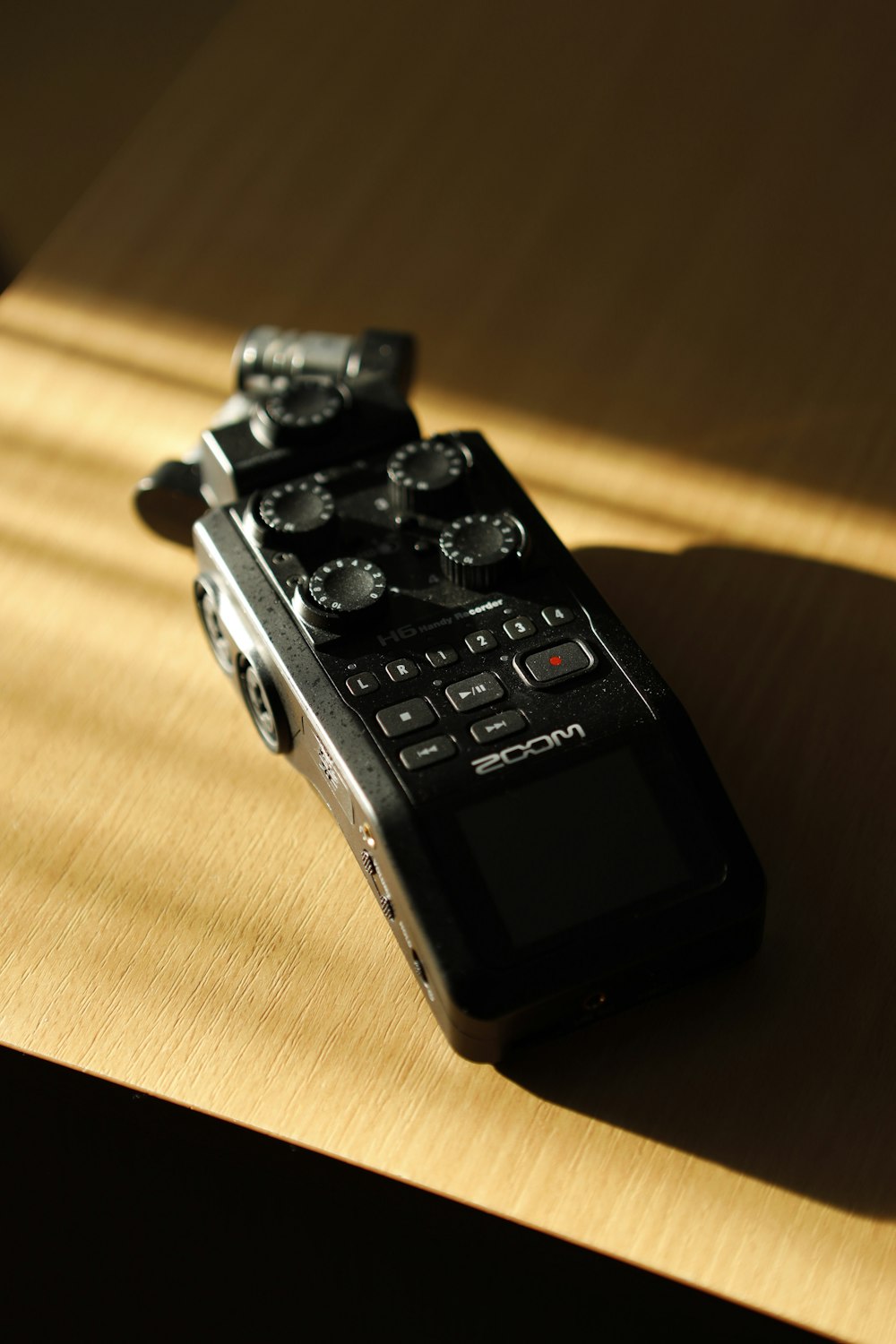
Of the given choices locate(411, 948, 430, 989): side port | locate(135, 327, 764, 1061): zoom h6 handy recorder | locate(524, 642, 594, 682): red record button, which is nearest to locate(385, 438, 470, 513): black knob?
locate(135, 327, 764, 1061): zoom h6 handy recorder

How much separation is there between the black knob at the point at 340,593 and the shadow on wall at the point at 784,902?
21 cm

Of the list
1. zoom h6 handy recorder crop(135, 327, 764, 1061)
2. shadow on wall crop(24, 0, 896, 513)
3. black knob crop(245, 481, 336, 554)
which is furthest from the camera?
shadow on wall crop(24, 0, 896, 513)

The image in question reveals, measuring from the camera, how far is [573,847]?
0.67m

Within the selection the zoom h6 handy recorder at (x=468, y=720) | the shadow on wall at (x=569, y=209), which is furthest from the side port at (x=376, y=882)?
the shadow on wall at (x=569, y=209)

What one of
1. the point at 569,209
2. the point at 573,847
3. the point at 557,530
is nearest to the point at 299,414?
the point at 557,530

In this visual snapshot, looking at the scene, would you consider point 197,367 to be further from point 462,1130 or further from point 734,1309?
point 734,1309

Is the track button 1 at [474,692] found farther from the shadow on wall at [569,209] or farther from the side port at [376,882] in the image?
the shadow on wall at [569,209]

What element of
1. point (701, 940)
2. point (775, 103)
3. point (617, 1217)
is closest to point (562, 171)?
point (775, 103)

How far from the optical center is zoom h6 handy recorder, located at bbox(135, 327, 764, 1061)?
650 mm

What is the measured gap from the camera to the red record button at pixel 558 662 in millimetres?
708

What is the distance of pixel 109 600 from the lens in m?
0.93

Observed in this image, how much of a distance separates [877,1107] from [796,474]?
45cm

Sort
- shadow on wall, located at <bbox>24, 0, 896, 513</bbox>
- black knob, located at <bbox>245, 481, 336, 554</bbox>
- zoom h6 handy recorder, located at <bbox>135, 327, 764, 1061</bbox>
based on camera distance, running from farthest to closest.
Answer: shadow on wall, located at <bbox>24, 0, 896, 513</bbox> → black knob, located at <bbox>245, 481, 336, 554</bbox> → zoom h6 handy recorder, located at <bbox>135, 327, 764, 1061</bbox>

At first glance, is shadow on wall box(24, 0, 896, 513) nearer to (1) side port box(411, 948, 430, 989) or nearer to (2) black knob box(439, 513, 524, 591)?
(2) black knob box(439, 513, 524, 591)
